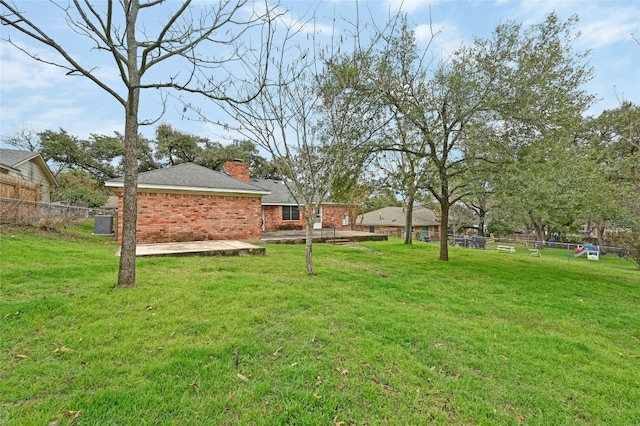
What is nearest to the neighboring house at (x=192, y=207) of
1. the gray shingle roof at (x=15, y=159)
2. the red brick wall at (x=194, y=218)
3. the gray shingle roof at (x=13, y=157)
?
the red brick wall at (x=194, y=218)

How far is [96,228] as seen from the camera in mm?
12000

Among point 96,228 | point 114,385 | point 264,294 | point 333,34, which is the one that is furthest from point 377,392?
point 96,228

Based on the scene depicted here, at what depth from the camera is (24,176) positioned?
52.9 feet

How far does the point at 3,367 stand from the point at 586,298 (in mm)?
9533

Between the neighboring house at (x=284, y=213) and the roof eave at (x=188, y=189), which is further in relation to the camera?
the neighboring house at (x=284, y=213)

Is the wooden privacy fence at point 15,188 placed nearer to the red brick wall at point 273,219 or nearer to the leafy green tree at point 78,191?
the leafy green tree at point 78,191

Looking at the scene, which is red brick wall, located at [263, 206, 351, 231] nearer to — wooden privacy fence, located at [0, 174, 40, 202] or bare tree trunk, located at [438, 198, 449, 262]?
bare tree trunk, located at [438, 198, 449, 262]

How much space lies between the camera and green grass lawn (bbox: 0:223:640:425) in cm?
213

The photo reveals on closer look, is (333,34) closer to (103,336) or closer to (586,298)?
(103,336)

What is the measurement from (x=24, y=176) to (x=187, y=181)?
12731 mm

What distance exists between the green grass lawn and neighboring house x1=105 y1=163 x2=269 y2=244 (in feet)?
16.4

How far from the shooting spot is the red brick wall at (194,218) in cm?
1048

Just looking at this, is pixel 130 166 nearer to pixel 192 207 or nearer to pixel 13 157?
pixel 192 207

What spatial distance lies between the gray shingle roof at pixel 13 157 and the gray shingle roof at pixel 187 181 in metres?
9.14
